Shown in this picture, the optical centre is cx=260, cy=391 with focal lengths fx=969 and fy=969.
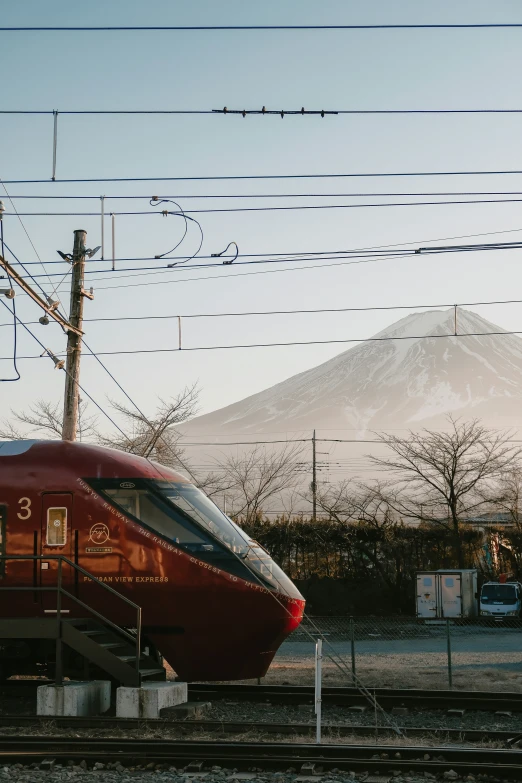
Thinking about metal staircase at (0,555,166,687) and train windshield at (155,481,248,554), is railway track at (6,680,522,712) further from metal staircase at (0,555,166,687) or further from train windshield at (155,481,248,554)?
train windshield at (155,481,248,554)

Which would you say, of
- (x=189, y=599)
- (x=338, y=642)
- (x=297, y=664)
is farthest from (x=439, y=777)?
(x=338, y=642)

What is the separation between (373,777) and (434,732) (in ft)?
8.61

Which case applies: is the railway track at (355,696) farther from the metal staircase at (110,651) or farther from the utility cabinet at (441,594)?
the utility cabinet at (441,594)

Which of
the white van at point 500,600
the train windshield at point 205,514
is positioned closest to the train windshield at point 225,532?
the train windshield at point 205,514

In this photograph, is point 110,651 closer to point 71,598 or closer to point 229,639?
point 71,598

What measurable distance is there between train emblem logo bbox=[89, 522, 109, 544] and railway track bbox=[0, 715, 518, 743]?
2.78 m

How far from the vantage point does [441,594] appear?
3438cm

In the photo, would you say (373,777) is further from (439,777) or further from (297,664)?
(297,664)

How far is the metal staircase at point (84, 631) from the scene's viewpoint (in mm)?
12992

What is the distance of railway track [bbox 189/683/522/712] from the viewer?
538 inches

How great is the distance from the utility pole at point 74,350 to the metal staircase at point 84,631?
19.1ft

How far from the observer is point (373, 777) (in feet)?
29.5

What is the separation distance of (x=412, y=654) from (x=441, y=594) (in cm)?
1022

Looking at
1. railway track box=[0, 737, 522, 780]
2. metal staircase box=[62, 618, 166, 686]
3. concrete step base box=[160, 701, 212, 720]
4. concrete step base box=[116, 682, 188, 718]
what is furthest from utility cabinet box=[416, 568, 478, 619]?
railway track box=[0, 737, 522, 780]
